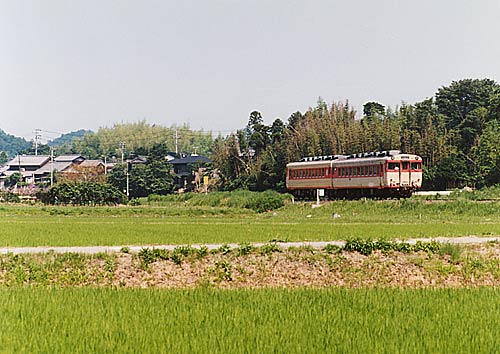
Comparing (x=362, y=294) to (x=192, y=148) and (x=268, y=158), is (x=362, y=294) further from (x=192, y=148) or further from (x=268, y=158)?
(x=192, y=148)

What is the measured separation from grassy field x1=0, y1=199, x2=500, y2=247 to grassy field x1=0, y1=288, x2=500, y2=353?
6.45 m

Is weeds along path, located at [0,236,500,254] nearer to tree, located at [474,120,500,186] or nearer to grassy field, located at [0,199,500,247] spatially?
grassy field, located at [0,199,500,247]

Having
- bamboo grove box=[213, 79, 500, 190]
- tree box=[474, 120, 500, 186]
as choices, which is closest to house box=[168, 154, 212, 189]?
bamboo grove box=[213, 79, 500, 190]

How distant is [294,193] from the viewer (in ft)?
138

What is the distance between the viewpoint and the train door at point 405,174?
34.0 m

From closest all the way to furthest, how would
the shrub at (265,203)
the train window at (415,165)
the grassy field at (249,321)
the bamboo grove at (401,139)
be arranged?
the grassy field at (249,321) → the train window at (415,165) → the shrub at (265,203) → the bamboo grove at (401,139)

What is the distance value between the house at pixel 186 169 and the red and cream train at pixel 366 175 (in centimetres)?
1872

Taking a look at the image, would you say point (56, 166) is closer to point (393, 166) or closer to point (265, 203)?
point (265, 203)

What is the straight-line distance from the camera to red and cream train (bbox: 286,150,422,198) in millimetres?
33594

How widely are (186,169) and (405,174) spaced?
2738 centimetres

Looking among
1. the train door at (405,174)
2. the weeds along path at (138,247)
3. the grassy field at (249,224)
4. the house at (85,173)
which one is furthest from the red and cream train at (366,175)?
the house at (85,173)

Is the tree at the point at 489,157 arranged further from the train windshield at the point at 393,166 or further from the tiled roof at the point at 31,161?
the tiled roof at the point at 31,161

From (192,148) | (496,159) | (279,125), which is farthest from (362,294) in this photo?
(192,148)

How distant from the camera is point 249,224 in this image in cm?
2519
